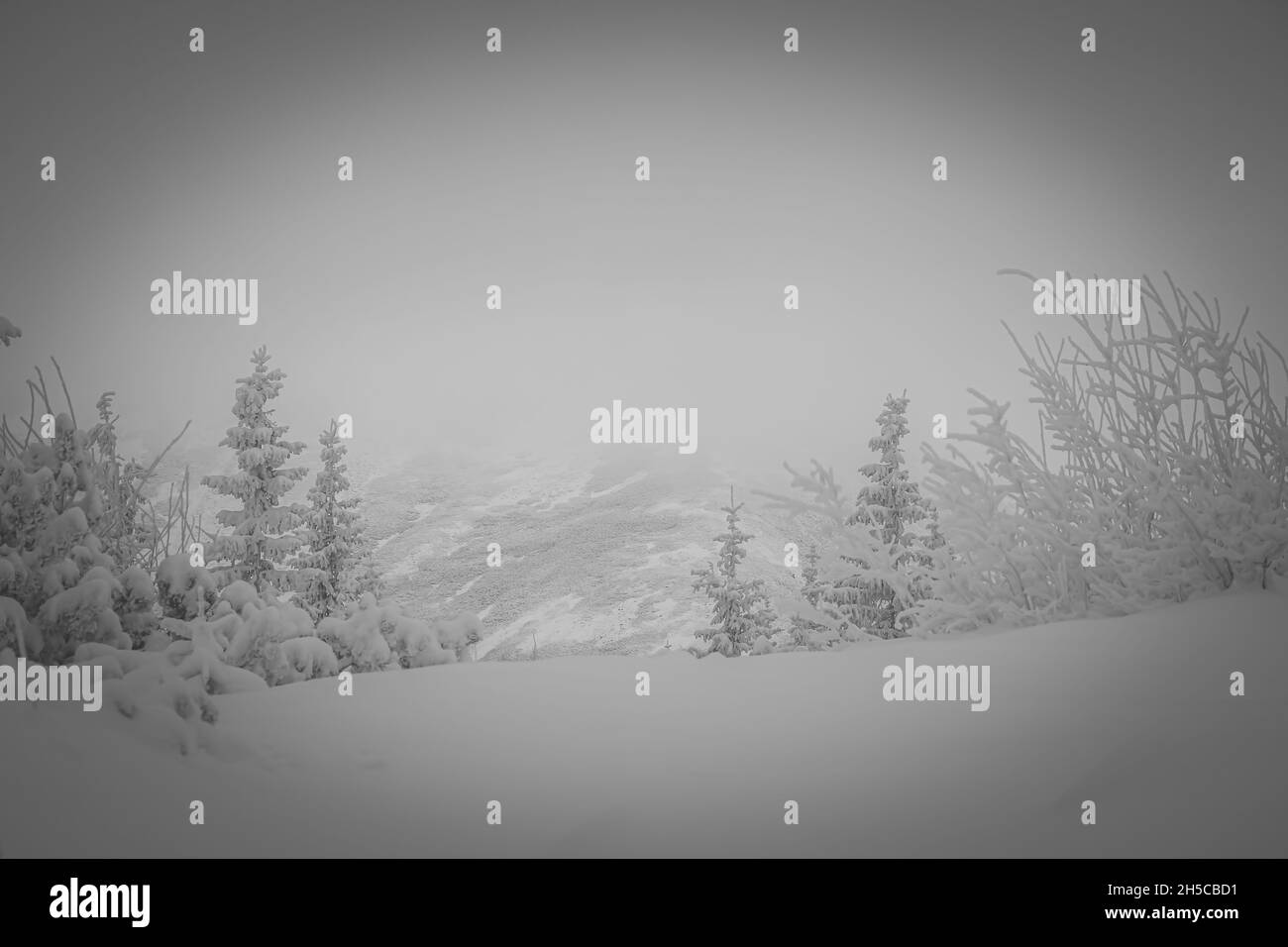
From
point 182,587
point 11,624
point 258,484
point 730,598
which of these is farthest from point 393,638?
point 730,598

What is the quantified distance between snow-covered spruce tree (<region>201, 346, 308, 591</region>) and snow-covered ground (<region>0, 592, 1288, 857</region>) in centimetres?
760

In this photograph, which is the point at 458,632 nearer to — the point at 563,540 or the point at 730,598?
the point at 730,598

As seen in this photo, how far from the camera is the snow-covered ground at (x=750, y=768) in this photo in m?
3.48

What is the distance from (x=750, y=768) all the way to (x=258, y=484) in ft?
31.2

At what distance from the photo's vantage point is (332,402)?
2941 centimetres

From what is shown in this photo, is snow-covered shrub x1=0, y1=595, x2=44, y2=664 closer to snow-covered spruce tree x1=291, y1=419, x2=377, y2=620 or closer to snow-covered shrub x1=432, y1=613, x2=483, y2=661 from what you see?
snow-covered shrub x1=432, y1=613, x2=483, y2=661

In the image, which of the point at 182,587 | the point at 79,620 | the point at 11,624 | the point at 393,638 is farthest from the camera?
the point at 393,638

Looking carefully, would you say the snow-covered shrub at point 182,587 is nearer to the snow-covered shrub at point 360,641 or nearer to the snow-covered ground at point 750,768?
the snow-covered shrub at point 360,641

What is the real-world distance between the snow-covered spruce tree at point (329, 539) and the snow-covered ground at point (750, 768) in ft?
27.0

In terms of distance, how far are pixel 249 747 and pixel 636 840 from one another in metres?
1.89

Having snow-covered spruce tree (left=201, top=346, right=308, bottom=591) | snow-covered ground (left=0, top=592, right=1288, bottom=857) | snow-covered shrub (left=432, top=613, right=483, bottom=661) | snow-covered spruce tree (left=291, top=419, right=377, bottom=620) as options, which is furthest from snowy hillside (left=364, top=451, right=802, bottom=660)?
snow-covered ground (left=0, top=592, right=1288, bottom=857)

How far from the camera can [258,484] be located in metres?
11.5

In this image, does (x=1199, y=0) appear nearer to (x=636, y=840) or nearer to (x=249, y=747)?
(x=636, y=840)

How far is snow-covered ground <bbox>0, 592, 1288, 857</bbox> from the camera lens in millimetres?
3479
